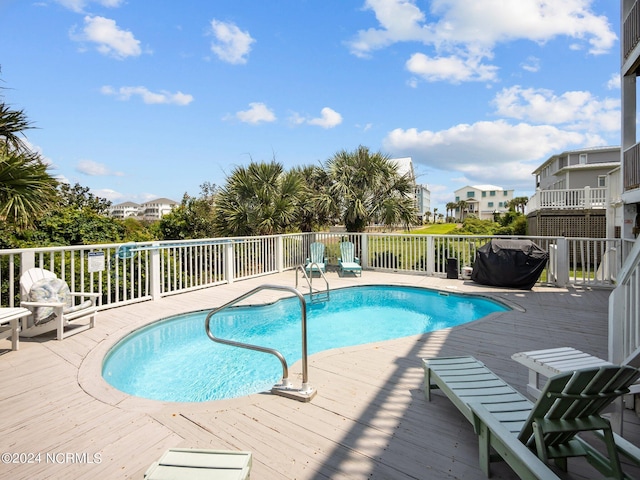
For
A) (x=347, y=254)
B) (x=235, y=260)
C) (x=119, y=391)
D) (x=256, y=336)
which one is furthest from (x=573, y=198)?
(x=119, y=391)

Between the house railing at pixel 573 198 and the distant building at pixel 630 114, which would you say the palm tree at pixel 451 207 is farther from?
the distant building at pixel 630 114

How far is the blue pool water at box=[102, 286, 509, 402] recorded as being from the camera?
3645mm

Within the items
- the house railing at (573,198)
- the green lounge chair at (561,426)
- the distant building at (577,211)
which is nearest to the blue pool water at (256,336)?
the green lounge chair at (561,426)

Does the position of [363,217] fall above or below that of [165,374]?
above

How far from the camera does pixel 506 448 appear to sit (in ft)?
5.32

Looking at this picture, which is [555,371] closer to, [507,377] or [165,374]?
[507,377]

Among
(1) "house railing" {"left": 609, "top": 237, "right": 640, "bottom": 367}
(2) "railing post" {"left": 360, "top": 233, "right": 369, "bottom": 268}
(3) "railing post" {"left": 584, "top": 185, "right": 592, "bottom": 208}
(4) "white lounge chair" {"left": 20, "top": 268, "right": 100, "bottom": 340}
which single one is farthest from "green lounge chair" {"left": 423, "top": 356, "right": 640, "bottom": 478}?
(3) "railing post" {"left": 584, "top": 185, "right": 592, "bottom": 208}

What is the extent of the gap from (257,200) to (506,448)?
10.3 meters

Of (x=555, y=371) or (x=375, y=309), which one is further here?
(x=375, y=309)

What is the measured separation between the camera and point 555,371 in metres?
2.26

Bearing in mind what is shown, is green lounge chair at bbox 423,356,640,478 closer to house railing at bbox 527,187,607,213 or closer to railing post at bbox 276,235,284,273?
railing post at bbox 276,235,284,273

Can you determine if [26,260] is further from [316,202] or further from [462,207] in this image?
[462,207]

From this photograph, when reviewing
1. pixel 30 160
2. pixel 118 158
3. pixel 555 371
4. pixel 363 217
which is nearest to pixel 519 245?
pixel 363 217

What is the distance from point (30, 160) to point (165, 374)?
342 cm
